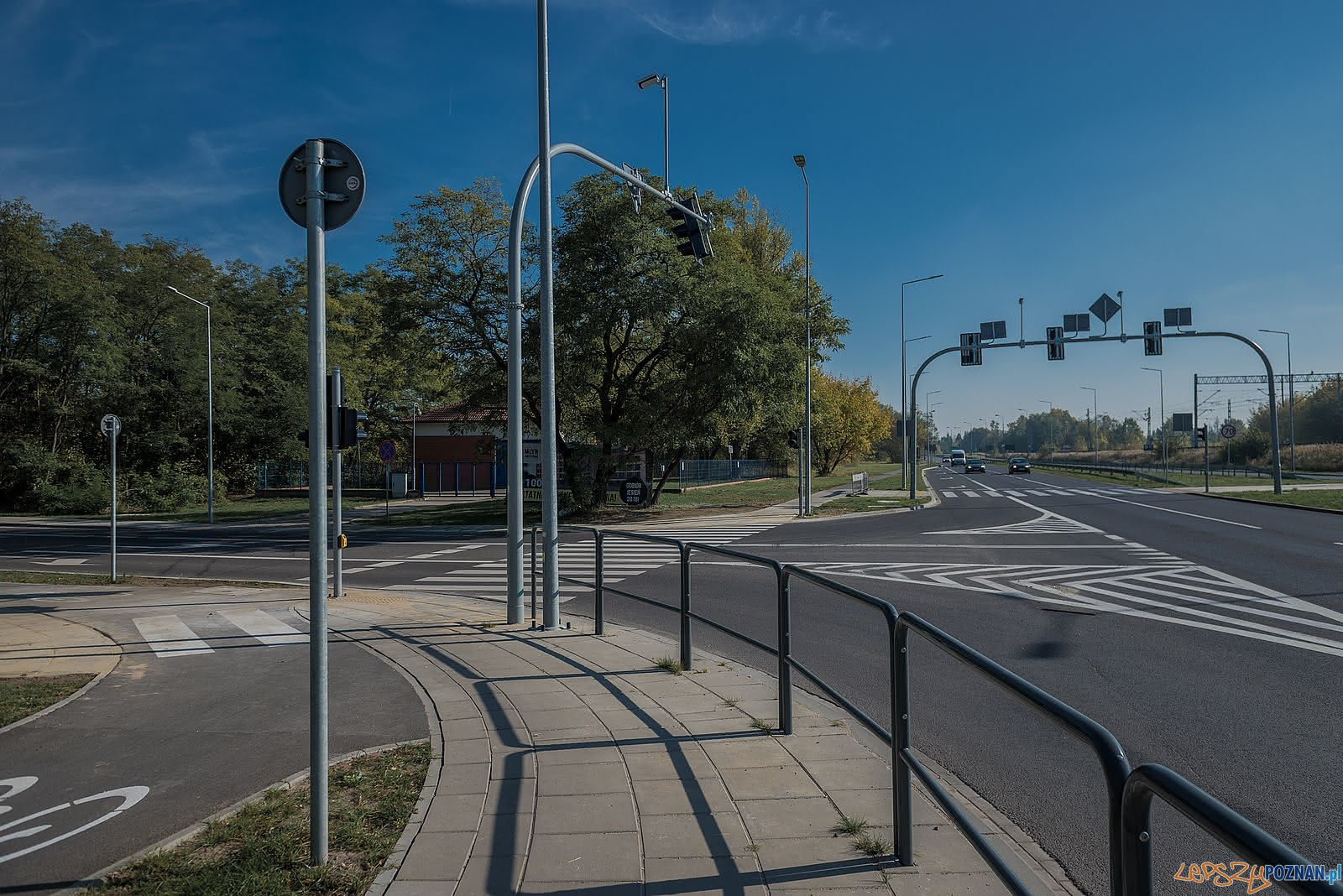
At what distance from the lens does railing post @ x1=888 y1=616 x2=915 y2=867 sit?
11.5 feet

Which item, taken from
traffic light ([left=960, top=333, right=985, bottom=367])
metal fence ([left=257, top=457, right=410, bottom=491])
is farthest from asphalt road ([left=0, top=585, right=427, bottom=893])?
metal fence ([left=257, top=457, right=410, bottom=491])

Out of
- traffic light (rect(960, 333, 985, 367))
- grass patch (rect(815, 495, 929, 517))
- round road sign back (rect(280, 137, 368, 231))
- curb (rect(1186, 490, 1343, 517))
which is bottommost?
grass patch (rect(815, 495, 929, 517))

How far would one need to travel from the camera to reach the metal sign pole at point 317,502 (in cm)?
360

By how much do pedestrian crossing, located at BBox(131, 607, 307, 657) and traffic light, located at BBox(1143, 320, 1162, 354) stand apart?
2884 centimetres

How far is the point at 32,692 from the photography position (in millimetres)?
6668

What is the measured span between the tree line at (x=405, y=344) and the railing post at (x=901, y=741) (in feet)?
69.5

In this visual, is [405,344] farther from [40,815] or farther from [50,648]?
[40,815]

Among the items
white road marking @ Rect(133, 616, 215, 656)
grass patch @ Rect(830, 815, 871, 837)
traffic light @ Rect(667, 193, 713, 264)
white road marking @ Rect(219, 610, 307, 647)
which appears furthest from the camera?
traffic light @ Rect(667, 193, 713, 264)

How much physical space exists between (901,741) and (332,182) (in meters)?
3.55

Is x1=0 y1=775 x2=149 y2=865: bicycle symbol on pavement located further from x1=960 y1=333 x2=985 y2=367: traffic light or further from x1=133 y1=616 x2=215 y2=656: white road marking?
x1=960 y1=333 x2=985 y2=367: traffic light

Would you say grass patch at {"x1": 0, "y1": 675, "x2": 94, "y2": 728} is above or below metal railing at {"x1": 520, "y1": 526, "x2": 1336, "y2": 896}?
below

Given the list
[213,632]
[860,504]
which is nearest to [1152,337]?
[860,504]

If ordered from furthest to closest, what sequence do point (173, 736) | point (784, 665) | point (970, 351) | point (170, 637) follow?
point (970, 351), point (170, 637), point (173, 736), point (784, 665)

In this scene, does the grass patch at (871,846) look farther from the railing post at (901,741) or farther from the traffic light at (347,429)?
the traffic light at (347,429)
